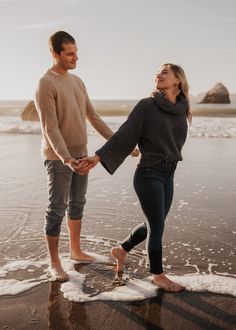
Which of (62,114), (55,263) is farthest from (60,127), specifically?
(55,263)

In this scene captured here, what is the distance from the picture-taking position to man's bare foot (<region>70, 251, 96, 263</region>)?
4.36 metres

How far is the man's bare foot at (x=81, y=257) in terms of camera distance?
4363 mm

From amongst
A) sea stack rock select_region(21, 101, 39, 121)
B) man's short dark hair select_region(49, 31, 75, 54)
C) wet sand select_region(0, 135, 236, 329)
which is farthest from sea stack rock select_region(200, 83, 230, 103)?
man's short dark hair select_region(49, 31, 75, 54)

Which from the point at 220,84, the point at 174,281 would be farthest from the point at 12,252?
the point at 220,84

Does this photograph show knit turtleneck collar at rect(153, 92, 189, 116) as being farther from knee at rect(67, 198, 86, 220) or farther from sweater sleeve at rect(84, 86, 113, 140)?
knee at rect(67, 198, 86, 220)

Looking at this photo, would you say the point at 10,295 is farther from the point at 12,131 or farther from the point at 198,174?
the point at 12,131

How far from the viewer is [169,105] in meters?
3.51

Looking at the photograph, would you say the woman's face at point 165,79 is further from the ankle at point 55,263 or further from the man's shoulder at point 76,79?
the ankle at point 55,263

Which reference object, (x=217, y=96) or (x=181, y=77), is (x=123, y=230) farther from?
(x=217, y=96)

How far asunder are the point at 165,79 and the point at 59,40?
1.08 m

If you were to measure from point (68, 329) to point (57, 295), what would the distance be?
1.83ft

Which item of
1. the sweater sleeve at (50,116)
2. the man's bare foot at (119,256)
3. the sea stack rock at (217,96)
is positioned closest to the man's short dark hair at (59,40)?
the sweater sleeve at (50,116)

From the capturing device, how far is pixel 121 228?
17.5 feet

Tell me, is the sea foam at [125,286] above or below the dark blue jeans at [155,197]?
below
